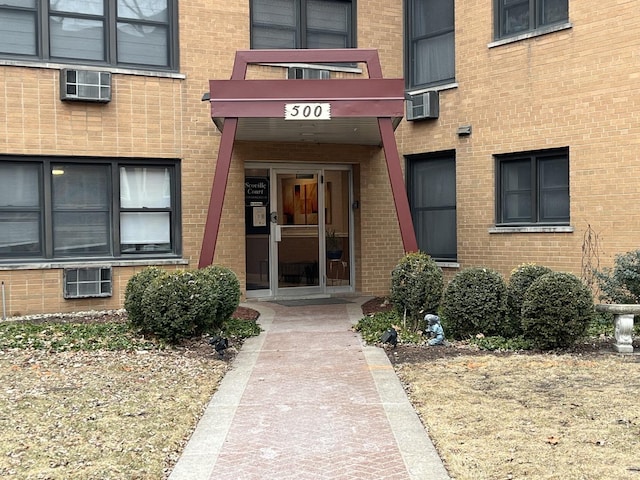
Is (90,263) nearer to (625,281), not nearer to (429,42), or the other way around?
(429,42)

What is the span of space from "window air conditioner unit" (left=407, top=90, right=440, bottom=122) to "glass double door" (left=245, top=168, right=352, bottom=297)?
202 cm

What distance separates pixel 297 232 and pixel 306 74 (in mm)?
3046

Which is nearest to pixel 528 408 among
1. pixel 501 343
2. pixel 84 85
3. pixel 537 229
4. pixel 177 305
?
pixel 501 343

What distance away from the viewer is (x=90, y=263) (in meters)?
11.4

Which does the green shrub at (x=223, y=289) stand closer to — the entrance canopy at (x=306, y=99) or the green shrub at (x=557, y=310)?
the entrance canopy at (x=306, y=99)

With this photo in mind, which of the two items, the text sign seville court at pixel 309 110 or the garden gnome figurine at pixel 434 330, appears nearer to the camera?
the garden gnome figurine at pixel 434 330

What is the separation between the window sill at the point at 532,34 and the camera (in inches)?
420

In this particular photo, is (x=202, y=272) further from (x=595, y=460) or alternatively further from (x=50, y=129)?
(x=595, y=460)

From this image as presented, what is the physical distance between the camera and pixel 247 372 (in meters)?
7.26

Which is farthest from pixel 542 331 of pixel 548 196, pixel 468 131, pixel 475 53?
pixel 475 53

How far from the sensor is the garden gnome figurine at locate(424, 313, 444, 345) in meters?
8.40

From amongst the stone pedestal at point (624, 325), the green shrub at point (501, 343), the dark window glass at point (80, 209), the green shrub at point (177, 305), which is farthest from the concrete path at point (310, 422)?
the dark window glass at point (80, 209)

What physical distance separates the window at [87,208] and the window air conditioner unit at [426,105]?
4.49 metres

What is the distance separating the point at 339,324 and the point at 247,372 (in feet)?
10.1
